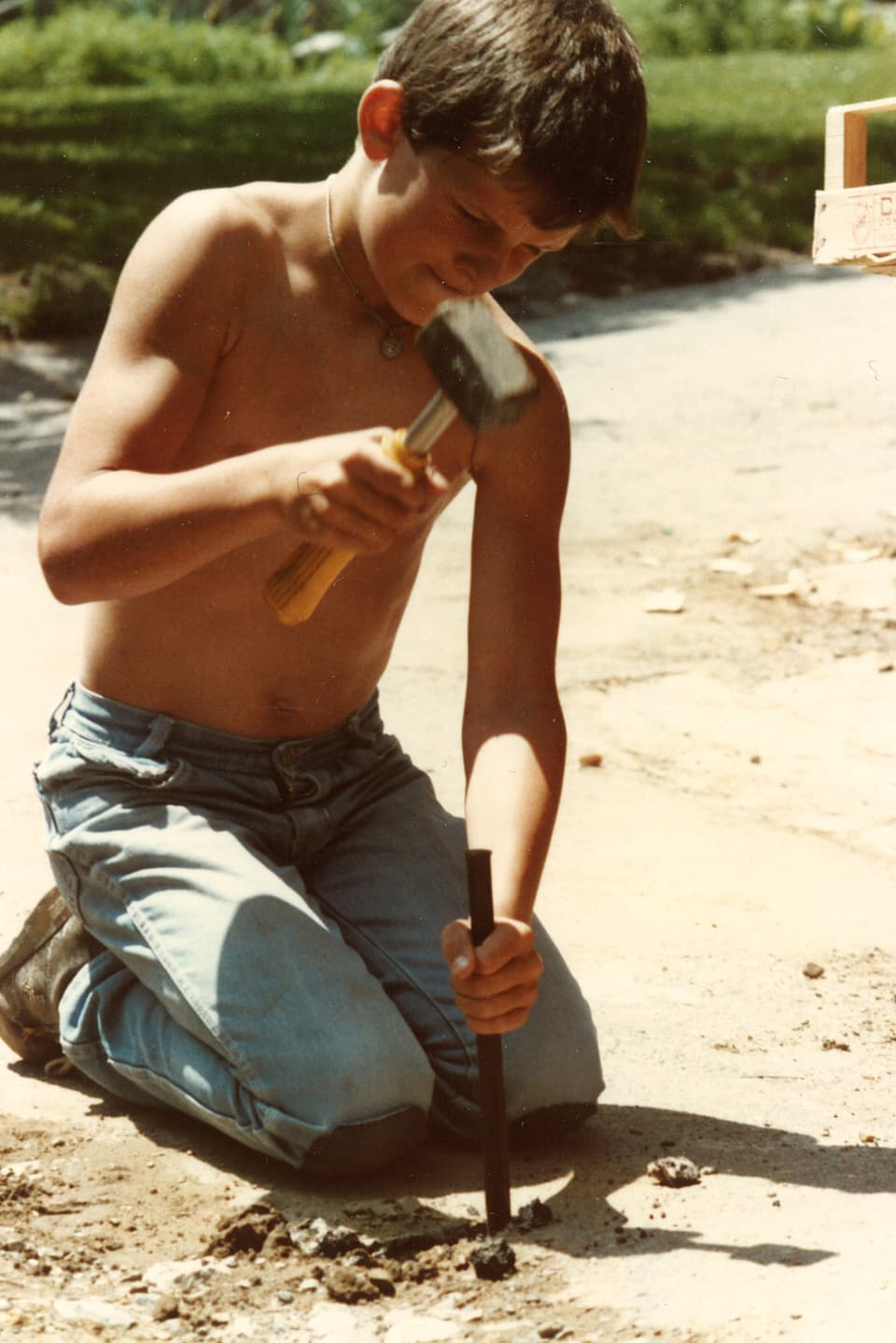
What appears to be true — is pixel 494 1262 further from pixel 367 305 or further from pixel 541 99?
pixel 541 99

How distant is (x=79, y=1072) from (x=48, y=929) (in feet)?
0.69

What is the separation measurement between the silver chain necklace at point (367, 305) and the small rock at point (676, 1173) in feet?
3.65

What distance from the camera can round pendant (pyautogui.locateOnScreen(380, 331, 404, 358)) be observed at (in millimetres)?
2582

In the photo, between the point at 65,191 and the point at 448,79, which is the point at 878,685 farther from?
the point at 65,191

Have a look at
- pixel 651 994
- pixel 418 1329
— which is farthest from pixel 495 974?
pixel 651 994

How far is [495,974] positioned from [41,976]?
0.83 metres

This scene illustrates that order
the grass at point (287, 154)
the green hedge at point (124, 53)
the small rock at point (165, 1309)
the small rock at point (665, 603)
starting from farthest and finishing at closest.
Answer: the green hedge at point (124, 53), the grass at point (287, 154), the small rock at point (665, 603), the small rock at point (165, 1309)

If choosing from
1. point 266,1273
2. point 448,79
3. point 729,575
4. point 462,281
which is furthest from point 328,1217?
point 729,575

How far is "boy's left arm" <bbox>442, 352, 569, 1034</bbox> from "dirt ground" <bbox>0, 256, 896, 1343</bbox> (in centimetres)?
39

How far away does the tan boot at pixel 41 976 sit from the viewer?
2.72 m

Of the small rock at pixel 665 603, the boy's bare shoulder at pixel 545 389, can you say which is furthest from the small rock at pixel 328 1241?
the small rock at pixel 665 603

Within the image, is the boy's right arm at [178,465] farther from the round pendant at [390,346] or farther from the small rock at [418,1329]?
the small rock at [418,1329]

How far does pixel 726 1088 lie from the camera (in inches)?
105

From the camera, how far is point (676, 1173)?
7.66 ft
